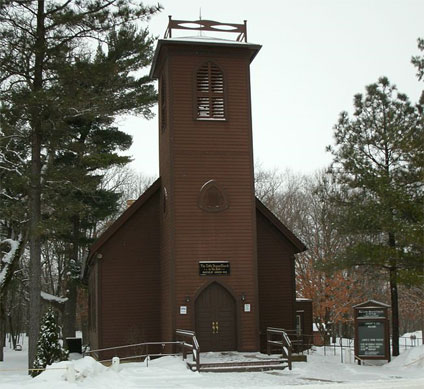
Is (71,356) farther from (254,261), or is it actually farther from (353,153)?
(353,153)

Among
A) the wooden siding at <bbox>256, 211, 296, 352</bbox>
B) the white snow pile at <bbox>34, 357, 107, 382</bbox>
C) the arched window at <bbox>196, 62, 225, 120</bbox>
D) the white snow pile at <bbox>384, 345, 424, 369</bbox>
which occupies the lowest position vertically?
the white snow pile at <bbox>384, 345, 424, 369</bbox>

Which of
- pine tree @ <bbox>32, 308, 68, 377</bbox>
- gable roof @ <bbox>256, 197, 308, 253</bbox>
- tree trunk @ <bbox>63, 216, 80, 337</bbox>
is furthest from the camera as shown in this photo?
tree trunk @ <bbox>63, 216, 80, 337</bbox>

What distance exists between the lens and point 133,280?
24.2m

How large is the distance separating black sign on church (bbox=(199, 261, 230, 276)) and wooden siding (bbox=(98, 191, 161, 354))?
10.1 feet

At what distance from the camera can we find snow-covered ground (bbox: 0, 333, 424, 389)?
14570 millimetres

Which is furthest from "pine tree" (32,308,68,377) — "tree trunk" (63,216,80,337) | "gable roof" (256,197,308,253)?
"tree trunk" (63,216,80,337)

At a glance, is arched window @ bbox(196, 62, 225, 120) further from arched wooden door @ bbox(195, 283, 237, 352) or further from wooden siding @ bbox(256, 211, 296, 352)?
arched wooden door @ bbox(195, 283, 237, 352)

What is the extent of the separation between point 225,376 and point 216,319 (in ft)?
15.3

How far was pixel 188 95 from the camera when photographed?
2295cm

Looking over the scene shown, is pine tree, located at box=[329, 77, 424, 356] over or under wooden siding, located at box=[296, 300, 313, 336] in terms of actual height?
over

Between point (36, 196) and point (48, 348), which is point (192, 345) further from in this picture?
point (36, 196)

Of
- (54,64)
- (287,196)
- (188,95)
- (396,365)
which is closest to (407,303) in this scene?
(287,196)

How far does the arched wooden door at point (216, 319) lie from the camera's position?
21.7 meters

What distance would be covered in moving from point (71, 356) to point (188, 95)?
47.5ft
